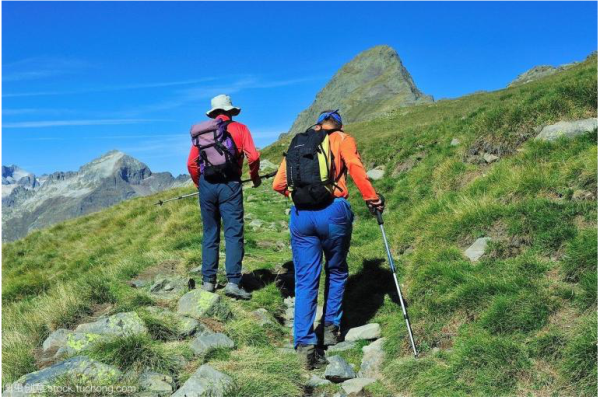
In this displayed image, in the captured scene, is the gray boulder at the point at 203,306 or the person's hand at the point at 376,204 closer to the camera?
the person's hand at the point at 376,204

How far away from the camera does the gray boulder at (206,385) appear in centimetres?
515

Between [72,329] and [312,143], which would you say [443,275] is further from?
[72,329]

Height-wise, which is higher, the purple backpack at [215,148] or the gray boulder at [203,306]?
the purple backpack at [215,148]

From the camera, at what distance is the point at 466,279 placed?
7.15 m

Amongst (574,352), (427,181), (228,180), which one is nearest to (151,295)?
(228,180)

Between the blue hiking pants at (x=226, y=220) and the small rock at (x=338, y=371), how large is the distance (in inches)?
121

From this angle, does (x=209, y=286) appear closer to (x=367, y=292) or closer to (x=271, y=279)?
(x=271, y=279)

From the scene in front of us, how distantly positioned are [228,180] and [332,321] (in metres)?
3.23

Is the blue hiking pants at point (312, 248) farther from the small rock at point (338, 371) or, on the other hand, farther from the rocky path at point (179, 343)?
the rocky path at point (179, 343)

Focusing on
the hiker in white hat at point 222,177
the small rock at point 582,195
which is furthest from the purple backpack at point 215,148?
the small rock at point 582,195

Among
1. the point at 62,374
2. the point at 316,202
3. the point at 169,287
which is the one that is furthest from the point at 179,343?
the point at 316,202

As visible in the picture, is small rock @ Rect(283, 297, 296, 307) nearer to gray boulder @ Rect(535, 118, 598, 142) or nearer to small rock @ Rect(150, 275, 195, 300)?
small rock @ Rect(150, 275, 195, 300)

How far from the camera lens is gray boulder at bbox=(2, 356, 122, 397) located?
5078 millimetres

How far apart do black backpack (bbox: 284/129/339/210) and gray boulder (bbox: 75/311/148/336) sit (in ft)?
9.17
